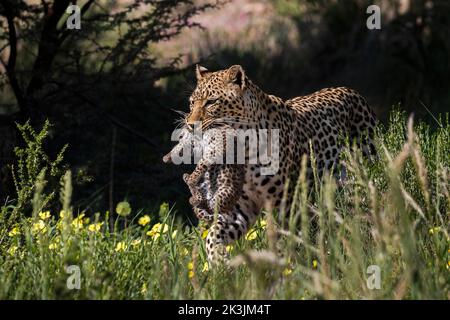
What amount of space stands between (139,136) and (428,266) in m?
4.61

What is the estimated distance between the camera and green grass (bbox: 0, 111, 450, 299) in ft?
12.9

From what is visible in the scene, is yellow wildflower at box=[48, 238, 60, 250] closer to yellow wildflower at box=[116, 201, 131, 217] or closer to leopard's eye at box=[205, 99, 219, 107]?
yellow wildflower at box=[116, 201, 131, 217]

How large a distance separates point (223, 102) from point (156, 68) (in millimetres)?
3301

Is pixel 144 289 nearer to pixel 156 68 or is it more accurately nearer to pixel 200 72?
pixel 200 72

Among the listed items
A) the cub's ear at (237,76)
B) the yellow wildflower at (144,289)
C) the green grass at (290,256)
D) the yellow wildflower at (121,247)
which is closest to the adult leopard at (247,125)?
the cub's ear at (237,76)

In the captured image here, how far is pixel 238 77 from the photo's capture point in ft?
19.8

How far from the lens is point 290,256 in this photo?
485 cm

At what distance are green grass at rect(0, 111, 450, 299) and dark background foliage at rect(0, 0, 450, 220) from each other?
877 millimetres

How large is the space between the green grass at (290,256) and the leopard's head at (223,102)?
71cm

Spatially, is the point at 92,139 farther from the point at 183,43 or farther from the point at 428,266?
the point at 183,43

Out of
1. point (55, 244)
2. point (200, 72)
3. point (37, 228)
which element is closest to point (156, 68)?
point (200, 72)
